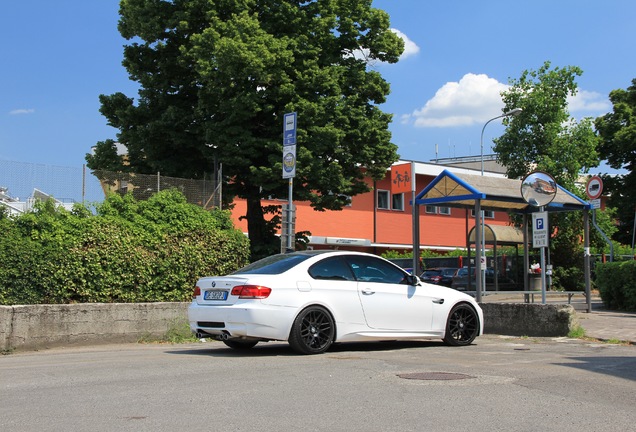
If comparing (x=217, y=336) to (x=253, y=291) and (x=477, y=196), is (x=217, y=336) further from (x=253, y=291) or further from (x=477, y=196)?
(x=477, y=196)

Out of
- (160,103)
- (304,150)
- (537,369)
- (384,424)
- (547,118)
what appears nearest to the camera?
(384,424)

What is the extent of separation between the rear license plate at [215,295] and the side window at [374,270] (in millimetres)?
2005

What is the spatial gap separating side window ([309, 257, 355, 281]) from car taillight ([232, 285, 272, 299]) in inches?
33.1

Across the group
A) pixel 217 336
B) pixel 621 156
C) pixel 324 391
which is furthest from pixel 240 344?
pixel 621 156

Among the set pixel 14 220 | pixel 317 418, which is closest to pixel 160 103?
pixel 14 220

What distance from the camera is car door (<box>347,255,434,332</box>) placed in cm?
1082

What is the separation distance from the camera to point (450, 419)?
5969 millimetres

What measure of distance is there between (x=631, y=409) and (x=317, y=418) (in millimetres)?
2797

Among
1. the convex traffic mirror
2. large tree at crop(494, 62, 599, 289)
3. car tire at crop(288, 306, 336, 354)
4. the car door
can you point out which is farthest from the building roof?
large tree at crop(494, 62, 599, 289)

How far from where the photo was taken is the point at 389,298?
11.0 m

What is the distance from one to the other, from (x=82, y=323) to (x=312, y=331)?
201 inches

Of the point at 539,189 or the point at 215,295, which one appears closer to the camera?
the point at 215,295

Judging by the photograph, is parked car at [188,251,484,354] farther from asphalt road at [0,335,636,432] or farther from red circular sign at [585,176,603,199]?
red circular sign at [585,176,603,199]

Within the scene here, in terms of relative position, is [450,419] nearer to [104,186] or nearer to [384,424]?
[384,424]
